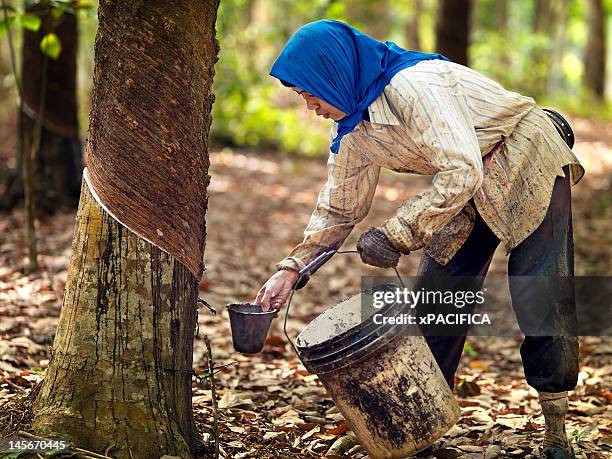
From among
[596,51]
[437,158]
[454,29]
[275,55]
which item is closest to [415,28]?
[275,55]

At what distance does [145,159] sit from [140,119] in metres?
0.15

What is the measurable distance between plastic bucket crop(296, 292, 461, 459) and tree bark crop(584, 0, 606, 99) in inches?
816

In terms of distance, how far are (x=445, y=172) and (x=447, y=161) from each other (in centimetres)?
4

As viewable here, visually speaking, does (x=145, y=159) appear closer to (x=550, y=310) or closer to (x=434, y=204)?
(x=434, y=204)

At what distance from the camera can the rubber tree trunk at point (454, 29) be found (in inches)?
399

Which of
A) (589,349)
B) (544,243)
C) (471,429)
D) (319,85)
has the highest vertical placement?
(319,85)

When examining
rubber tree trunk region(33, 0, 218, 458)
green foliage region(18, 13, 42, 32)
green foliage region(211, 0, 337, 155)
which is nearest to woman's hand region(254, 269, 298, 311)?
rubber tree trunk region(33, 0, 218, 458)

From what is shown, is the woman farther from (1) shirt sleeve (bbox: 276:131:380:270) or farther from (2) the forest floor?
Result: (2) the forest floor

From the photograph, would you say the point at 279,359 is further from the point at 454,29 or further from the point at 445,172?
the point at 454,29

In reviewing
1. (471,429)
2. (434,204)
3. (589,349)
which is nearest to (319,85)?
(434,204)

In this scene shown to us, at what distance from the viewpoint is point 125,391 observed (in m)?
2.93

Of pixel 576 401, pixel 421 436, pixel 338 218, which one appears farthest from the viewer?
pixel 576 401

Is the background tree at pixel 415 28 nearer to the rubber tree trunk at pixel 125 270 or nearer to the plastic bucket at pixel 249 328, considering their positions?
the rubber tree trunk at pixel 125 270

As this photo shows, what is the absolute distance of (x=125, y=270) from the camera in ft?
9.58
